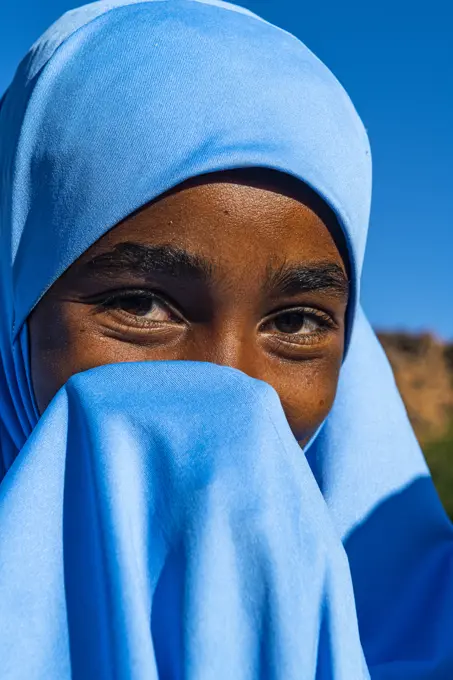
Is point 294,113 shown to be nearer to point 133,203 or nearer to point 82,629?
point 133,203

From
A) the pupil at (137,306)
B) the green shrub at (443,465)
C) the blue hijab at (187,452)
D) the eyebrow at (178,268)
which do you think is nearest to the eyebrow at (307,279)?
the eyebrow at (178,268)

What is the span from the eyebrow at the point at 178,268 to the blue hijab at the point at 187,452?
62 mm

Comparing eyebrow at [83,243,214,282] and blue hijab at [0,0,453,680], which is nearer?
blue hijab at [0,0,453,680]

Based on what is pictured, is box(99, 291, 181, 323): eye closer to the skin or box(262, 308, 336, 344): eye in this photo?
the skin

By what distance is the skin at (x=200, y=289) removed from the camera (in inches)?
67.9

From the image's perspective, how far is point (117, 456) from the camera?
136 cm

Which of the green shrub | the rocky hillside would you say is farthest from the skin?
the rocky hillside

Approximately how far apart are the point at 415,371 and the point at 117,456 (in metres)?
14.4

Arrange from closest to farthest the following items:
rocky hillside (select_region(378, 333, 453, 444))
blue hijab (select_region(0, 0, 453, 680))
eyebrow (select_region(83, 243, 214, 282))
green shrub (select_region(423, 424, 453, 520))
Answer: blue hijab (select_region(0, 0, 453, 680)) → eyebrow (select_region(83, 243, 214, 282)) → green shrub (select_region(423, 424, 453, 520)) → rocky hillside (select_region(378, 333, 453, 444))

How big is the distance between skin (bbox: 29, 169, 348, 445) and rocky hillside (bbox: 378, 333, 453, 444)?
40.0 feet

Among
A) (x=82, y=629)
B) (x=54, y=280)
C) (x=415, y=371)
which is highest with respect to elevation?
(x=415, y=371)

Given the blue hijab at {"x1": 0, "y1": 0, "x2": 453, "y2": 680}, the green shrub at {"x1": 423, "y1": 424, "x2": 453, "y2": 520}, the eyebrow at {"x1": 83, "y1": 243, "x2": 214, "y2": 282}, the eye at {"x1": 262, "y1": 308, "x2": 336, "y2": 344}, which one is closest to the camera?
the blue hijab at {"x1": 0, "y1": 0, "x2": 453, "y2": 680}

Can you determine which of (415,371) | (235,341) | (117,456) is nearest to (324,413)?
(235,341)

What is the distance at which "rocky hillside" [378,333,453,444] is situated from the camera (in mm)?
14359
